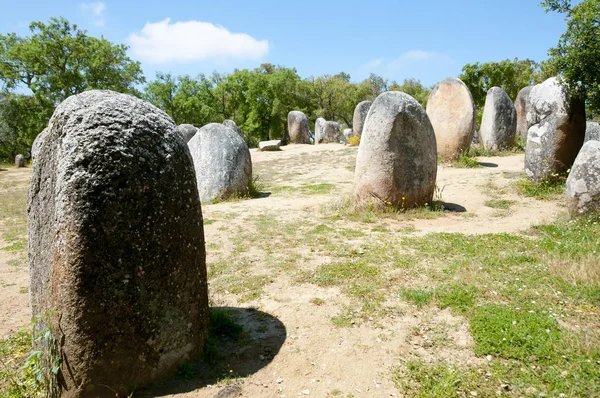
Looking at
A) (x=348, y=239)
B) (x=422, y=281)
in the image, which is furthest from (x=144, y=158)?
(x=348, y=239)

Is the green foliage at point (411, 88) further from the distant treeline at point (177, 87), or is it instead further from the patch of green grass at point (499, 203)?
the patch of green grass at point (499, 203)

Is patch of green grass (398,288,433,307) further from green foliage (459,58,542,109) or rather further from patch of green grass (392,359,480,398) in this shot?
green foliage (459,58,542,109)

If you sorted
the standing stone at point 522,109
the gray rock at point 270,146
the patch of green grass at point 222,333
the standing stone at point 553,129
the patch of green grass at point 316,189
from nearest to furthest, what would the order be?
Answer: the patch of green grass at point 222,333 < the standing stone at point 553,129 < the patch of green grass at point 316,189 < the standing stone at point 522,109 < the gray rock at point 270,146

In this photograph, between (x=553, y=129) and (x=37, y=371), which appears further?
(x=553, y=129)

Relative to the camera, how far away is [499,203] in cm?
894

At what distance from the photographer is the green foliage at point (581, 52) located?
26.3 feet

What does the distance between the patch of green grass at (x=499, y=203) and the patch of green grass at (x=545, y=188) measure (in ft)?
2.50

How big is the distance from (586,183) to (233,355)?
6427mm

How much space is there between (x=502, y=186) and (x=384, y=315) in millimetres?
8017

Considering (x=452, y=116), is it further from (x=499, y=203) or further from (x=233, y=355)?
(x=233, y=355)

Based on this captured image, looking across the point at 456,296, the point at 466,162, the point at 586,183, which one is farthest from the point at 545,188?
the point at 456,296

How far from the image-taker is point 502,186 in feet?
34.6

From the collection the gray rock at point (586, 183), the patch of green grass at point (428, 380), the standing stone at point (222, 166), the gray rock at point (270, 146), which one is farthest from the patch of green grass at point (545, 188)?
the gray rock at point (270, 146)

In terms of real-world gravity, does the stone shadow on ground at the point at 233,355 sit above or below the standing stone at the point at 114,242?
below
